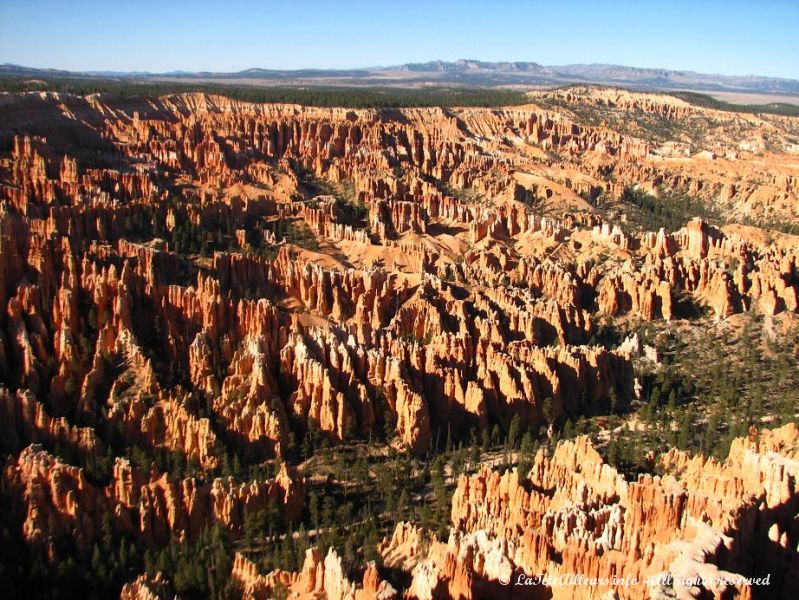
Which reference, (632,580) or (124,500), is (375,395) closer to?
(124,500)

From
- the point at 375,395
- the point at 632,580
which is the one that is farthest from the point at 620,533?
the point at 375,395

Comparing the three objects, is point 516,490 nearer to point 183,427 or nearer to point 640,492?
point 640,492

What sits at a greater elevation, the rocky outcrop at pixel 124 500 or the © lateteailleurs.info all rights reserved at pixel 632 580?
the © lateteailleurs.info all rights reserved at pixel 632 580

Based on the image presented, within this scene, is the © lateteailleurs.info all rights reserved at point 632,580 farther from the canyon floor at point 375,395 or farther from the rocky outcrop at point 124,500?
the rocky outcrop at point 124,500

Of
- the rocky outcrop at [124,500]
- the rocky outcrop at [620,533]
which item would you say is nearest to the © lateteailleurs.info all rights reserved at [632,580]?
the rocky outcrop at [620,533]

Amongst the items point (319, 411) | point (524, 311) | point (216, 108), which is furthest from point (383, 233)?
point (216, 108)

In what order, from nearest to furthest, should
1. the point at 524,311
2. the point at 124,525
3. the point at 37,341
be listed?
the point at 124,525, the point at 37,341, the point at 524,311

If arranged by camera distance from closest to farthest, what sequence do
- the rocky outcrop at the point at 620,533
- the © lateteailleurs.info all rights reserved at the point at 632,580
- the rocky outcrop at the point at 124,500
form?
the © lateteailleurs.info all rights reserved at the point at 632,580 < the rocky outcrop at the point at 620,533 < the rocky outcrop at the point at 124,500
